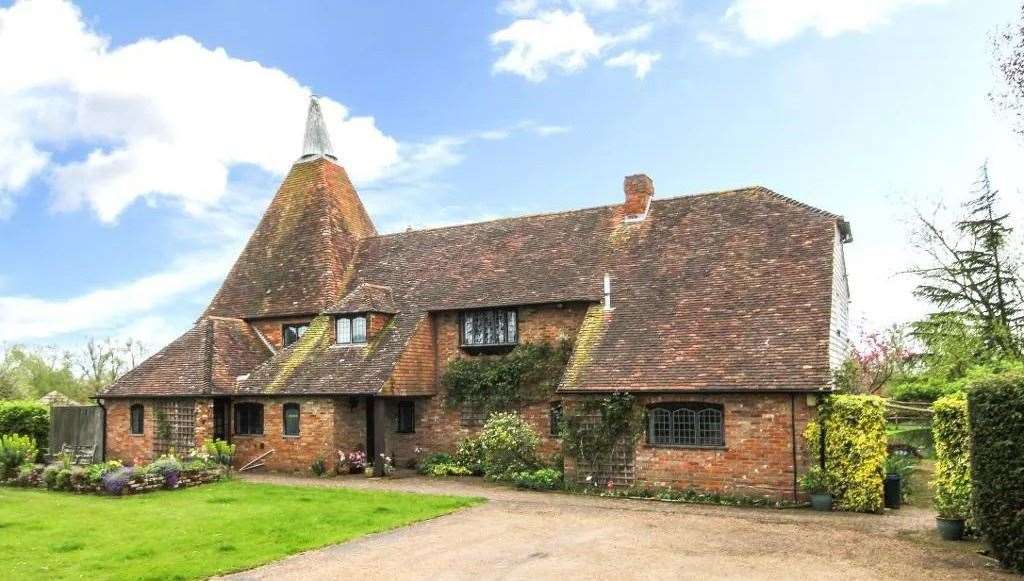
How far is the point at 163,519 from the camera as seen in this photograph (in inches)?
577

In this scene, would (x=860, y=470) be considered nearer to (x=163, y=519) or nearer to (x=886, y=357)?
(x=163, y=519)

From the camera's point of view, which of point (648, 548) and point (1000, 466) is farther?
point (648, 548)

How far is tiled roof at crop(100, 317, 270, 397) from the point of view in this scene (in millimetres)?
23328

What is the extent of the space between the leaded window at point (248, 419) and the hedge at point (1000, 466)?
62.4ft

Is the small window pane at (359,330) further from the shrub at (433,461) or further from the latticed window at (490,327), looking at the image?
the shrub at (433,461)

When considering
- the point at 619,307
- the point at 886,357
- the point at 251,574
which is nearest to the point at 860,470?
the point at 619,307

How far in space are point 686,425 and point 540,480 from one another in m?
3.84

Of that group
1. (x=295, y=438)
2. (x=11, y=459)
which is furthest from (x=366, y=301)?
(x=11, y=459)

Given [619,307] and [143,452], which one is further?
[143,452]

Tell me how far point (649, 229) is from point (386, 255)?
9785 millimetres

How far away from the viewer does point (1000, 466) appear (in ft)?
34.3

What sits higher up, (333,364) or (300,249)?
(300,249)

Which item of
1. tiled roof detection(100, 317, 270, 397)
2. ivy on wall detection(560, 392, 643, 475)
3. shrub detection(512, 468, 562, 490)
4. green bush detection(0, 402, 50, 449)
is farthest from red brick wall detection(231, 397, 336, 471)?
green bush detection(0, 402, 50, 449)

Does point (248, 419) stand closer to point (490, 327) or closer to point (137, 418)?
point (137, 418)
